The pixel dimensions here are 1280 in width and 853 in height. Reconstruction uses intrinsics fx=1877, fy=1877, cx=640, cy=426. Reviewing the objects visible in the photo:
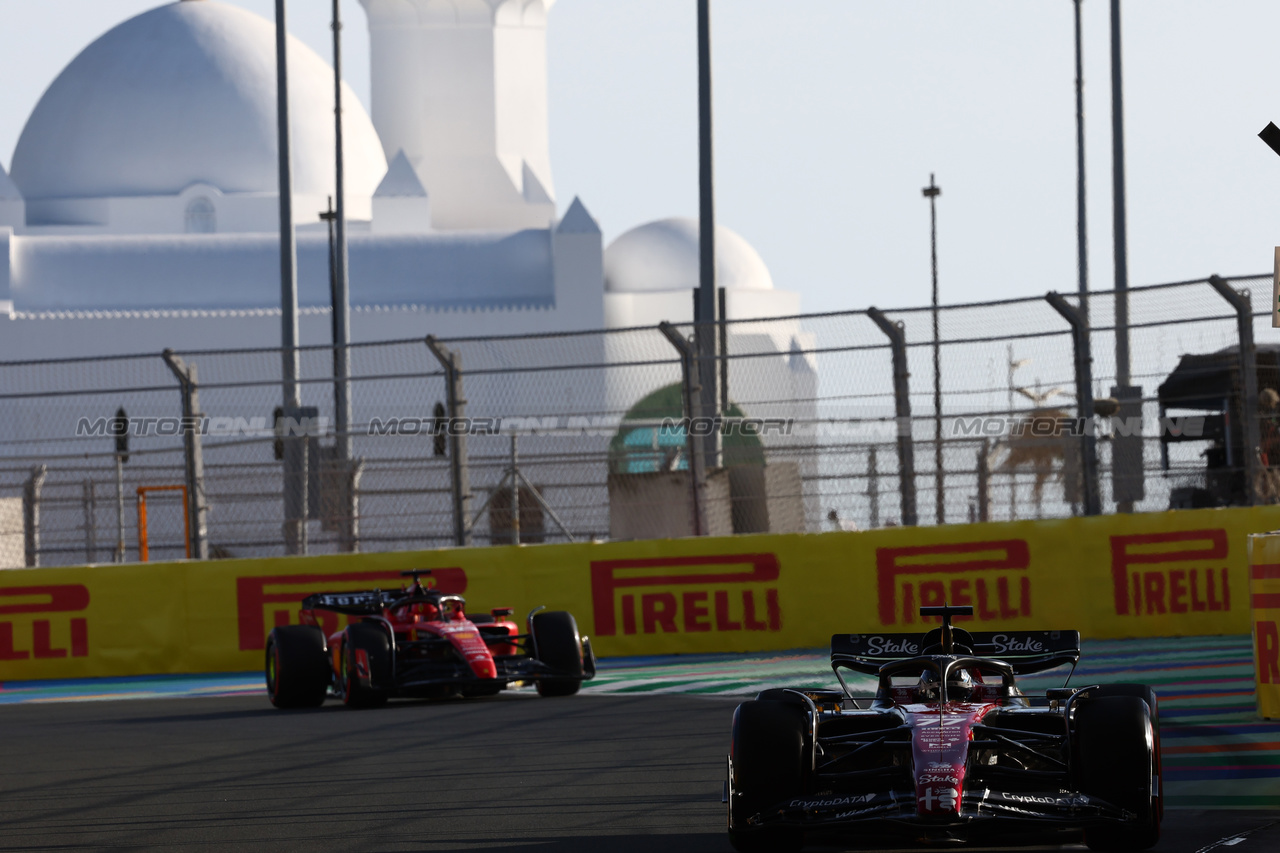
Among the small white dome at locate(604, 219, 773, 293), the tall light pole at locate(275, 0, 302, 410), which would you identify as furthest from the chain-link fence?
the small white dome at locate(604, 219, 773, 293)

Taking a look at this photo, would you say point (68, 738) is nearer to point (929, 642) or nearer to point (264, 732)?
point (264, 732)

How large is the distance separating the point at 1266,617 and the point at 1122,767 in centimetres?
387

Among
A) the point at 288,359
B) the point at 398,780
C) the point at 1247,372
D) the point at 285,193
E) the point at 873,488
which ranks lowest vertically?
the point at 398,780

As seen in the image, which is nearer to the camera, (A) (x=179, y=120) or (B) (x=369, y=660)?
(B) (x=369, y=660)

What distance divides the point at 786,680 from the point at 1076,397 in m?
3.42

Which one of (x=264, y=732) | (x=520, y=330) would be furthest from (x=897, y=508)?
(x=520, y=330)

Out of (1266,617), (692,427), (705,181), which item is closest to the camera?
(1266,617)

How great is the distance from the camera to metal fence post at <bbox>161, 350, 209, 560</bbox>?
14.6 metres

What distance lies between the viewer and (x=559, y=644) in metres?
11.9

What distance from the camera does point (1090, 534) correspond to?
14117mm

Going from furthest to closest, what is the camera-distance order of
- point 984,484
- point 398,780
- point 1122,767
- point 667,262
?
point 667,262, point 984,484, point 398,780, point 1122,767

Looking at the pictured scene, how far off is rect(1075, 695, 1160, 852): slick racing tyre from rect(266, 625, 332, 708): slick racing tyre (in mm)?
6965

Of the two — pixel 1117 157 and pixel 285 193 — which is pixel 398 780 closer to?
pixel 285 193

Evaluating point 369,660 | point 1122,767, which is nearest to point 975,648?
point 1122,767
